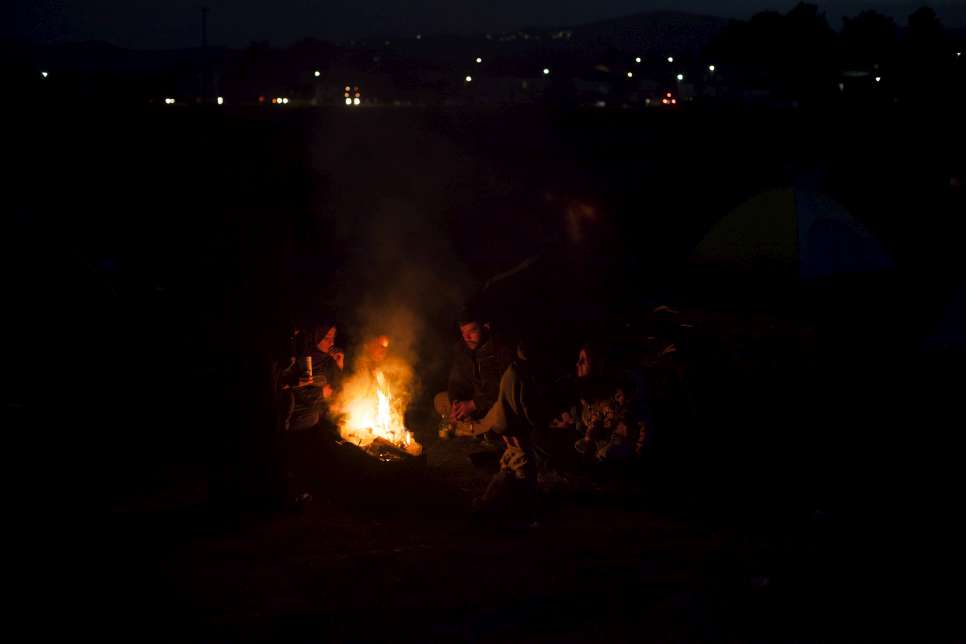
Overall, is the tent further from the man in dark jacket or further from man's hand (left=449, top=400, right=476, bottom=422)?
man's hand (left=449, top=400, right=476, bottom=422)

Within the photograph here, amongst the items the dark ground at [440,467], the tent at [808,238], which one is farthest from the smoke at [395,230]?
the tent at [808,238]

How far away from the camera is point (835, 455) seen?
6.87 m

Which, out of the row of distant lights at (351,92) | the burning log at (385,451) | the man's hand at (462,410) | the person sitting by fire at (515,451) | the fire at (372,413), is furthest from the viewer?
the row of distant lights at (351,92)

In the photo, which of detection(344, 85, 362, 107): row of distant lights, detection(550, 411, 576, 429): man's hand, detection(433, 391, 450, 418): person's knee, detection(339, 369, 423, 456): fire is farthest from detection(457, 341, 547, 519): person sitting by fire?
detection(344, 85, 362, 107): row of distant lights

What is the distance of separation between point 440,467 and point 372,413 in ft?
2.73

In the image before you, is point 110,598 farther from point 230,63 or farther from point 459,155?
point 230,63

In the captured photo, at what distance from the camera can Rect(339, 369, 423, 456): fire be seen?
7039mm

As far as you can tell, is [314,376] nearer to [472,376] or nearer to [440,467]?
[440,467]

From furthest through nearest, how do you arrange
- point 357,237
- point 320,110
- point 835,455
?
point 320,110 → point 357,237 → point 835,455

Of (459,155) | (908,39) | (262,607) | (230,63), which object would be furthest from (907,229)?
(230,63)

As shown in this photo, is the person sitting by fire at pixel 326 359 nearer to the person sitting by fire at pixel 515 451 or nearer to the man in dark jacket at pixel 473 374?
the man in dark jacket at pixel 473 374

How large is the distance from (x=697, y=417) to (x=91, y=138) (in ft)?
49.1

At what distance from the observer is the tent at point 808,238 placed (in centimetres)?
1032

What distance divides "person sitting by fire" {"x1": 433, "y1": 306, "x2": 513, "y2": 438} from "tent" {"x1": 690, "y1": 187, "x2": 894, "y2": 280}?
462 centimetres
